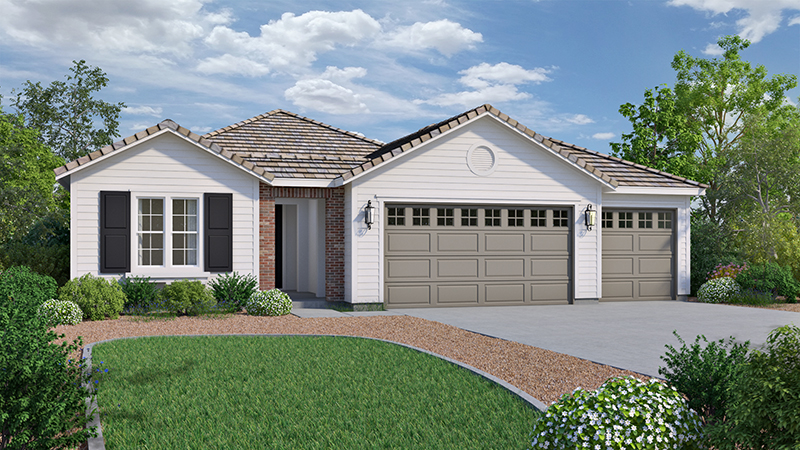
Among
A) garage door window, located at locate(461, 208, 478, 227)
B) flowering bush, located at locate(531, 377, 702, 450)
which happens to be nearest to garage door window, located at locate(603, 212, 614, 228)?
garage door window, located at locate(461, 208, 478, 227)

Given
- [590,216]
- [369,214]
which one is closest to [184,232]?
[369,214]

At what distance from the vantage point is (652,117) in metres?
27.7

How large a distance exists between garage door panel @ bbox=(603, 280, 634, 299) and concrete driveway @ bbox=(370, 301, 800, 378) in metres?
0.45

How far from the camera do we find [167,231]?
13.8 m

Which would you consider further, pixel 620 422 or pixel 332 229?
pixel 332 229

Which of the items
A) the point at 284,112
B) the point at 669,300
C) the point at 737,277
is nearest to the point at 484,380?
the point at 669,300

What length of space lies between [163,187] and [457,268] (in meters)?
7.11

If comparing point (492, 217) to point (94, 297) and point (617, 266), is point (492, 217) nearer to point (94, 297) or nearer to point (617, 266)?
point (617, 266)

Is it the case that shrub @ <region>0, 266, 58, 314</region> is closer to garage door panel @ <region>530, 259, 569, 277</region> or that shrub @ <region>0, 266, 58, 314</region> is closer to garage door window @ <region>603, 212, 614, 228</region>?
garage door panel @ <region>530, 259, 569, 277</region>

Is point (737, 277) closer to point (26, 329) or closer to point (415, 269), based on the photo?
point (415, 269)

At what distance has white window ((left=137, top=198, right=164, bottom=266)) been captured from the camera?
45.3 feet

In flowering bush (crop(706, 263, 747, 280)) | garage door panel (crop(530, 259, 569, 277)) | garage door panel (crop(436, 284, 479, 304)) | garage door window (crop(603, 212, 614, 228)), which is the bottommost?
garage door panel (crop(436, 284, 479, 304))

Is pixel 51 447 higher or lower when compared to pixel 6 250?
lower

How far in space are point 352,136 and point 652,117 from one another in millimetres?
15152
